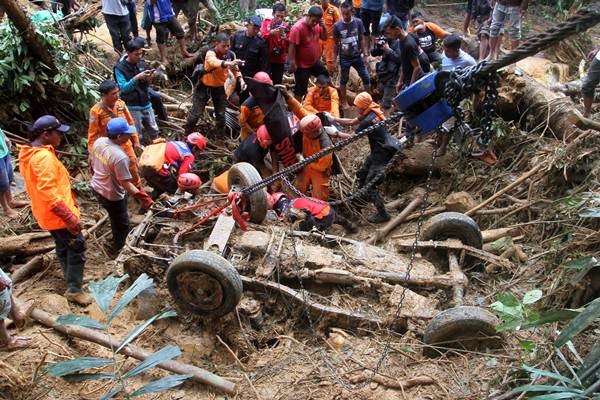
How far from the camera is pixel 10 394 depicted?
4230 mm

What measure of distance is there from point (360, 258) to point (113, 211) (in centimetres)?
304

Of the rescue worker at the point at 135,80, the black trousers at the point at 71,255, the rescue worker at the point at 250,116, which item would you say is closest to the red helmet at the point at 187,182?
the black trousers at the point at 71,255

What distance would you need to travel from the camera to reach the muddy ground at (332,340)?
432 cm

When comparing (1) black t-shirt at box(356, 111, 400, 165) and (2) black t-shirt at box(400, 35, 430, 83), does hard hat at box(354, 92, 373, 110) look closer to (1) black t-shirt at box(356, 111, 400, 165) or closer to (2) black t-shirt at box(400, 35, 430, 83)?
(1) black t-shirt at box(356, 111, 400, 165)

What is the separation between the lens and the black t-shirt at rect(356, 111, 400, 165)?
6926mm

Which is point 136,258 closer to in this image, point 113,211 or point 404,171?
point 113,211

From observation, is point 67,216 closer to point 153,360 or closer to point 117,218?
point 117,218

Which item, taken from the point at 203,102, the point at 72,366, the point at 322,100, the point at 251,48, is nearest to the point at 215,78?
the point at 203,102

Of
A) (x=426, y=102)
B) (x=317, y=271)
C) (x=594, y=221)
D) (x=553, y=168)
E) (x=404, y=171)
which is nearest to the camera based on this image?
(x=426, y=102)

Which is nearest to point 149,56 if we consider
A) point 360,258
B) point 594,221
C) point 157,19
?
point 157,19

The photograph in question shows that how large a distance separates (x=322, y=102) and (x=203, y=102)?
2019 mm

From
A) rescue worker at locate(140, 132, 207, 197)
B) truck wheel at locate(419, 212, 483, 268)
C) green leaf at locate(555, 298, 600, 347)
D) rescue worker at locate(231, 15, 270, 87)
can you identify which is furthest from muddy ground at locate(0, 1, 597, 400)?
rescue worker at locate(231, 15, 270, 87)

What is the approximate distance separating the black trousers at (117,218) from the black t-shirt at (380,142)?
3.29 m

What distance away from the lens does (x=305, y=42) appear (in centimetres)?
866
